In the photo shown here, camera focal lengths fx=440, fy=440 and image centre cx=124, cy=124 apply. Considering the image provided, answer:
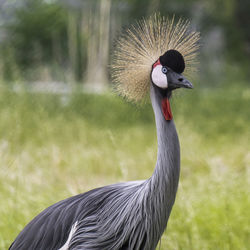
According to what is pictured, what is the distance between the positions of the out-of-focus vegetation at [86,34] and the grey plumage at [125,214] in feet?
11.2

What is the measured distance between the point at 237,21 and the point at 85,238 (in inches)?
399

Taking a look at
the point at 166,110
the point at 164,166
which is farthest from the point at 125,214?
the point at 166,110

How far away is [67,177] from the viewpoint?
9.23ft

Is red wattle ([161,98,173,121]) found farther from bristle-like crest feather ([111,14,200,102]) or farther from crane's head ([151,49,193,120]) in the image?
bristle-like crest feather ([111,14,200,102])

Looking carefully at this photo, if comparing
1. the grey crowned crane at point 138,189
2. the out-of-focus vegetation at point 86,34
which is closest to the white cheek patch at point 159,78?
the grey crowned crane at point 138,189

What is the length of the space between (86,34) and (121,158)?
2.68 metres

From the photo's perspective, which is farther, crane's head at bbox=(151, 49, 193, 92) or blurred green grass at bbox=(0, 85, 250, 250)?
blurred green grass at bbox=(0, 85, 250, 250)

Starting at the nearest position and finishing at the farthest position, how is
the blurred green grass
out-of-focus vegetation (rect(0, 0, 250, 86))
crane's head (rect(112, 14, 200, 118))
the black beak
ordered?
the black beak < crane's head (rect(112, 14, 200, 118)) < the blurred green grass < out-of-focus vegetation (rect(0, 0, 250, 86))

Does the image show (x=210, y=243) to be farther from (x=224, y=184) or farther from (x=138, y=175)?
(x=138, y=175)

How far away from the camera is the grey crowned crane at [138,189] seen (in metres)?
1.29

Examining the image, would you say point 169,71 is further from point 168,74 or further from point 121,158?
point 121,158

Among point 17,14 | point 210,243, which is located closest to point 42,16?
point 17,14

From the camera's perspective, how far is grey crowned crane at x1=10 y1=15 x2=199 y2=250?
1.29m

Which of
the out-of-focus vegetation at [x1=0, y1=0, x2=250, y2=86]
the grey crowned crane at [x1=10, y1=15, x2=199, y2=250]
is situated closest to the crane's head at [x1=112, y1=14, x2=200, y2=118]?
the grey crowned crane at [x1=10, y1=15, x2=199, y2=250]
